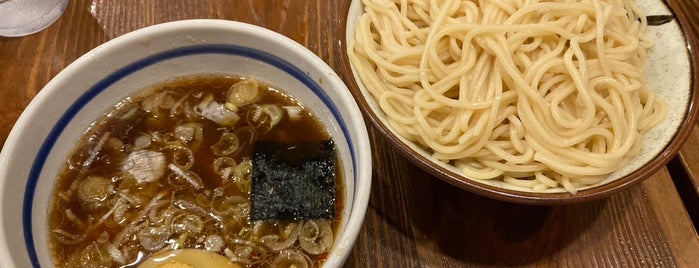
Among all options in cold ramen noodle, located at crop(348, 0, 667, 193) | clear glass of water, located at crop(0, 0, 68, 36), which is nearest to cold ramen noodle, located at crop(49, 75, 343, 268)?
cold ramen noodle, located at crop(348, 0, 667, 193)

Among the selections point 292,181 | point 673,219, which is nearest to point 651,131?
point 673,219

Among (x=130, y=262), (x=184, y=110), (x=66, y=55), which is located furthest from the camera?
(x=66, y=55)

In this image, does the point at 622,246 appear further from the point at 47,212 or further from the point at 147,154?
the point at 47,212

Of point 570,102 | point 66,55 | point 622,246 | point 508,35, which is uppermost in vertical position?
point 508,35

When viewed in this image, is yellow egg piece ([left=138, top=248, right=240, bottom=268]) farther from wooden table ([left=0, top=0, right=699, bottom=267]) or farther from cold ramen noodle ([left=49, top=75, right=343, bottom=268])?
wooden table ([left=0, top=0, right=699, bottom=267])

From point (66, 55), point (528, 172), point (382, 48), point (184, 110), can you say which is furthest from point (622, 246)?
point (66, 55)

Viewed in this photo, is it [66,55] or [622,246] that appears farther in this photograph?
Result: [66,55]
